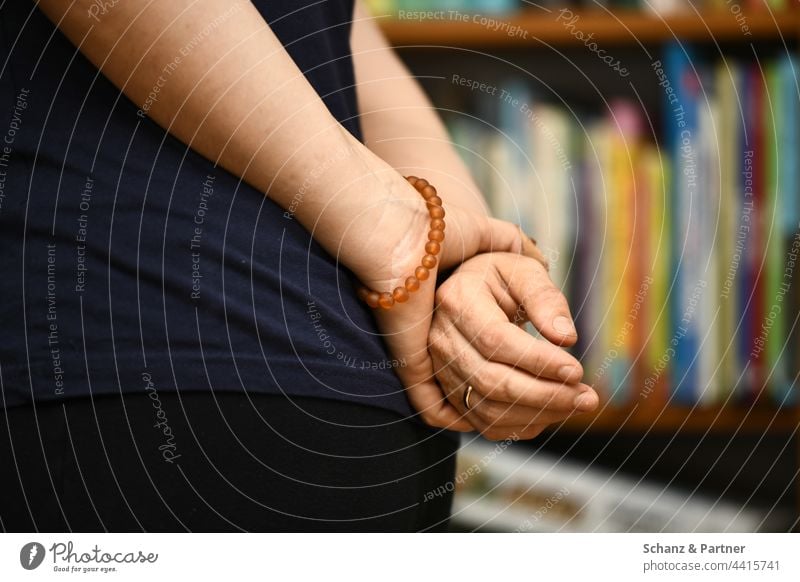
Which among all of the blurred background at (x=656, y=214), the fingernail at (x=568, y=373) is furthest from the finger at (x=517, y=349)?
the blurred background at (x=656, y=214)

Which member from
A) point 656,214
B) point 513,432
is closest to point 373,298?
point 513,432

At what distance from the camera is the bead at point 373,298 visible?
35cm

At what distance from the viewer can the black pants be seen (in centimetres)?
32

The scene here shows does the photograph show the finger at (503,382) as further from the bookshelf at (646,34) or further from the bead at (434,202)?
the bookshelf at (646,34)

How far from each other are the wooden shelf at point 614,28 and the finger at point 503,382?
1.57ft

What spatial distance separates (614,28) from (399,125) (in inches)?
16.2

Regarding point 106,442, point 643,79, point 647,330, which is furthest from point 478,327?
point 643,79

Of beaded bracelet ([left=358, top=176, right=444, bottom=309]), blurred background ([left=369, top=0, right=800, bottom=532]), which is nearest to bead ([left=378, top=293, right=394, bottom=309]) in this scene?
beaded bracelet ([left=358, top=176, right=444, bottom=309])

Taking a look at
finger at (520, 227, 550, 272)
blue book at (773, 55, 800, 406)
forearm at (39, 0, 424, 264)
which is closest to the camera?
forearm at (39, 0, 424, 264)

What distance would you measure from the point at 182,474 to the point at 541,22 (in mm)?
590

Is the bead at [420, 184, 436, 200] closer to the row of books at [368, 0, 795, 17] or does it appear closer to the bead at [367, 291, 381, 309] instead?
the bead at [367, 291, 381, 309]

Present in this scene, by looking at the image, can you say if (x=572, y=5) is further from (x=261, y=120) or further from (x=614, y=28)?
(x=261, y=120)

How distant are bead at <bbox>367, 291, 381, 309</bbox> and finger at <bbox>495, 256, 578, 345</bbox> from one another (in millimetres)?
72

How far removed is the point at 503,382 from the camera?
1.20 ft
